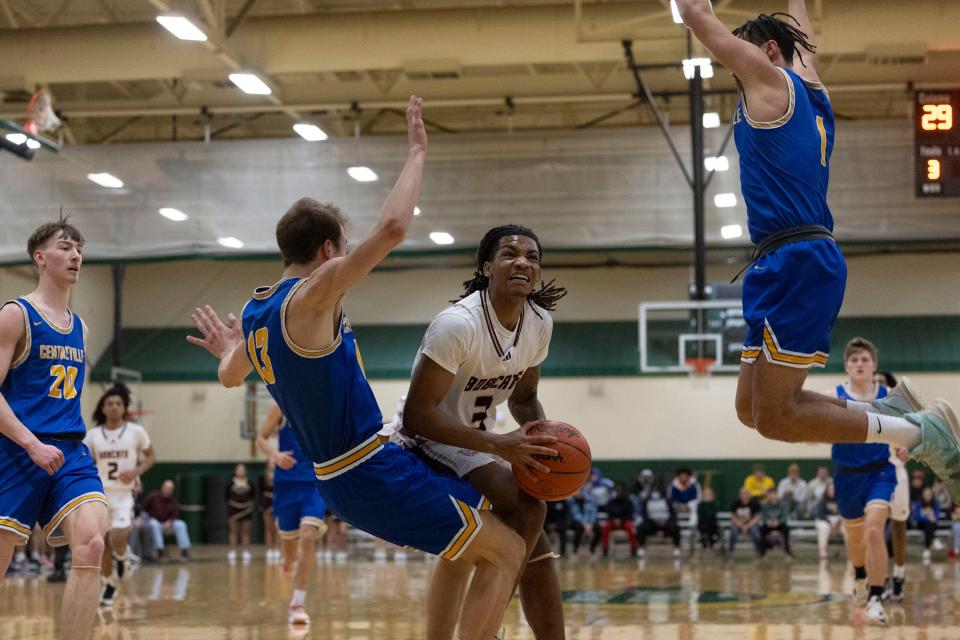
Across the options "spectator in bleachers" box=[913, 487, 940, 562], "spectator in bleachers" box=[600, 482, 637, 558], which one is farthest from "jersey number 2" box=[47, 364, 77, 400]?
"spectator in bleachers" box=[913, 487, 940, 562]

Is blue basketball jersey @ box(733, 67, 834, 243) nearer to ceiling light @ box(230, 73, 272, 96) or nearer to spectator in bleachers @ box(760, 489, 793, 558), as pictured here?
ceiling light @ box(230, 73, 272, 96)

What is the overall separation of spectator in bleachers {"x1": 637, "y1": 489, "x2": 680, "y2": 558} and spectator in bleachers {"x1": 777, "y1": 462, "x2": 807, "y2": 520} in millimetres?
1948

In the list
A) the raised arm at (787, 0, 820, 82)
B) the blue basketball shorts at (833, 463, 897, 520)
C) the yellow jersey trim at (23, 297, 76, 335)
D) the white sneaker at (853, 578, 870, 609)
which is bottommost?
the white sneaker at (853, 578, 870, 609)

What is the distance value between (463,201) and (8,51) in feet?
23.2

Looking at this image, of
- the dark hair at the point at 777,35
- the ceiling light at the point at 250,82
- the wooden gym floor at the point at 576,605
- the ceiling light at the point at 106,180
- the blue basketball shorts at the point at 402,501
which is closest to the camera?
the blue basketball shorts at the point at 402,501

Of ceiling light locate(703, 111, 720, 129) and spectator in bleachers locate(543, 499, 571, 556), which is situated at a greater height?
ceiling light locate(703, 111, 720, 129)

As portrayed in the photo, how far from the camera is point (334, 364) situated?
442cm

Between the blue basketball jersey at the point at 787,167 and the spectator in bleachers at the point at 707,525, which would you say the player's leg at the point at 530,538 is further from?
the spectator in bleachers at the point at 707,525

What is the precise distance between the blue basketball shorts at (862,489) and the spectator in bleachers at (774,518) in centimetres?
1067

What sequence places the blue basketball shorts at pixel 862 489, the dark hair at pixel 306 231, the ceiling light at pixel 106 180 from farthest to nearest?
the ceiling light at pixel 106 180 → the blue basketball shorts at pixel 862 489 → the dark hair at pixel 306 231

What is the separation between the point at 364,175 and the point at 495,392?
12.7 meters

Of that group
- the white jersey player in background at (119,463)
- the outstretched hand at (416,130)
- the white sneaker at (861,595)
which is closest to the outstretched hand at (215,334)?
the outstretched hand at (416,130)

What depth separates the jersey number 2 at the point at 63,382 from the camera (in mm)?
5844

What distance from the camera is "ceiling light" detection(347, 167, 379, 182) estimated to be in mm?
17484
